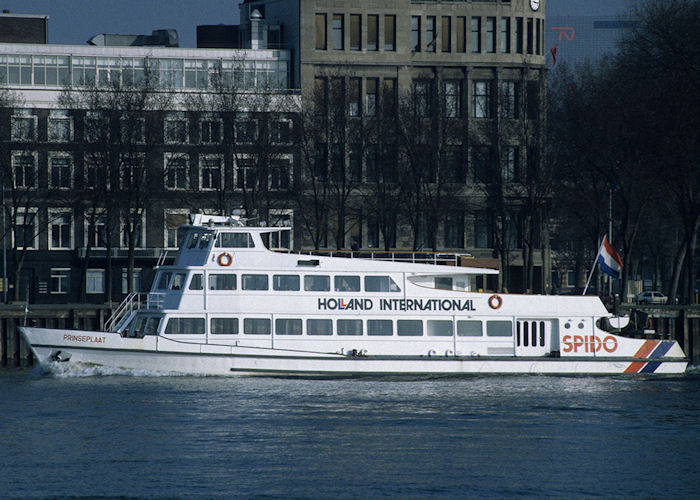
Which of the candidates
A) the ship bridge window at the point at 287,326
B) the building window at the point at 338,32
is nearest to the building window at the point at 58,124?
the building window at the point at 338,32

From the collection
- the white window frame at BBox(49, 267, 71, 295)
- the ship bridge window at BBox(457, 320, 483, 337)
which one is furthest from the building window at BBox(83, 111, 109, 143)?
the ship bridge window at BBox(457, 320, 483, 337)

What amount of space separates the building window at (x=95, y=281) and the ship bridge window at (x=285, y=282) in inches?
1603

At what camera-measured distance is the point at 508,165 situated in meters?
80.1

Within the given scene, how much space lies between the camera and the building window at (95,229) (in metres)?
69.8

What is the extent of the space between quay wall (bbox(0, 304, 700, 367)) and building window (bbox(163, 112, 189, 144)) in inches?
557

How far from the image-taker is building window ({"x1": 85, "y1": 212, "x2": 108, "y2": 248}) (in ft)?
229

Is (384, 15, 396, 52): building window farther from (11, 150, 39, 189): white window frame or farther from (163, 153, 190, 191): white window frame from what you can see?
(11, 150, 39, 189): white window frame

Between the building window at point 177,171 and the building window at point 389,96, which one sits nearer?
the building window at point 177,171

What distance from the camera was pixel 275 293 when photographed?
1930 inches

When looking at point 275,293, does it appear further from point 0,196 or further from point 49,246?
point 49,246

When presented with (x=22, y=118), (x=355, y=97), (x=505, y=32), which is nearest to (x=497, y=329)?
(x=22, y=118)

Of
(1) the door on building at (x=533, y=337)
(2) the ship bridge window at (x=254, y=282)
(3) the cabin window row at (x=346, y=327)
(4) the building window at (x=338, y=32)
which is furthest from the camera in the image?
(4) the building window at (x=338, y=32)

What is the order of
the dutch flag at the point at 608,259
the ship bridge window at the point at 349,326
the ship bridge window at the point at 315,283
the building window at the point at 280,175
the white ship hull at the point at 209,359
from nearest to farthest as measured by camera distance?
the white ship hull at the point at 209,359
the ship bridge window at the point at 315,283
the ship bridge window at the point at 349,326
the dutch flag at the point at 608,259
the building window at the point at 280,175

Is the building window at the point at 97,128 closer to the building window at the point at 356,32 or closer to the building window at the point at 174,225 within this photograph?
the building window at the point at 174,225
